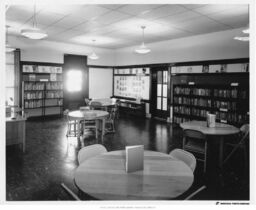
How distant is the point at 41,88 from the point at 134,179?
7.79 meters

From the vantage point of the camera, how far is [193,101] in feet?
23.4

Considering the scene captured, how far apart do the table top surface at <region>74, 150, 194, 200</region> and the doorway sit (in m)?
6.29

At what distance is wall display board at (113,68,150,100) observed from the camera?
941 centimetres

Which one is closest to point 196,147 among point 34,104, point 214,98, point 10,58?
point 214,98

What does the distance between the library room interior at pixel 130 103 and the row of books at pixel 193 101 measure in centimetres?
3

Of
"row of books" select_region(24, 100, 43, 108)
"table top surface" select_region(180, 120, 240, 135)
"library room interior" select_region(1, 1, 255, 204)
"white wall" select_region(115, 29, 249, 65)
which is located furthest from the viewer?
"row of books" select_region(24, 100, 43, 108)

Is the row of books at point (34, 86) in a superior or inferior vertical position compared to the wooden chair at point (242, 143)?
superior

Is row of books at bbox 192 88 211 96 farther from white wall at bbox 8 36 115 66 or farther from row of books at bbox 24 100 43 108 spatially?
row of books at bbox 24 100 43 108

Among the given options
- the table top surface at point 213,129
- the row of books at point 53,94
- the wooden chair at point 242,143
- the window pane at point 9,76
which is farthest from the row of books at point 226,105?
the window pane at point 9,76

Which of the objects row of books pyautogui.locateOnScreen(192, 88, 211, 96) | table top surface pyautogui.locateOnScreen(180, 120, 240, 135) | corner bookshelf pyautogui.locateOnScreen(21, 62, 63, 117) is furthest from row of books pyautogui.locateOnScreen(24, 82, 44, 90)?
table top surface pyautogui.locateOnScreen(180, 120, 240, 135)

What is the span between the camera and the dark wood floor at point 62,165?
9.79 feet

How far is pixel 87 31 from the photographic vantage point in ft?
23.4

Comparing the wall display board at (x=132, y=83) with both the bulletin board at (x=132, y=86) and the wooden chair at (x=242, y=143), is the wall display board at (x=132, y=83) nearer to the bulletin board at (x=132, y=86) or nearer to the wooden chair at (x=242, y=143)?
the bulletin board at (x=132, y=86)
